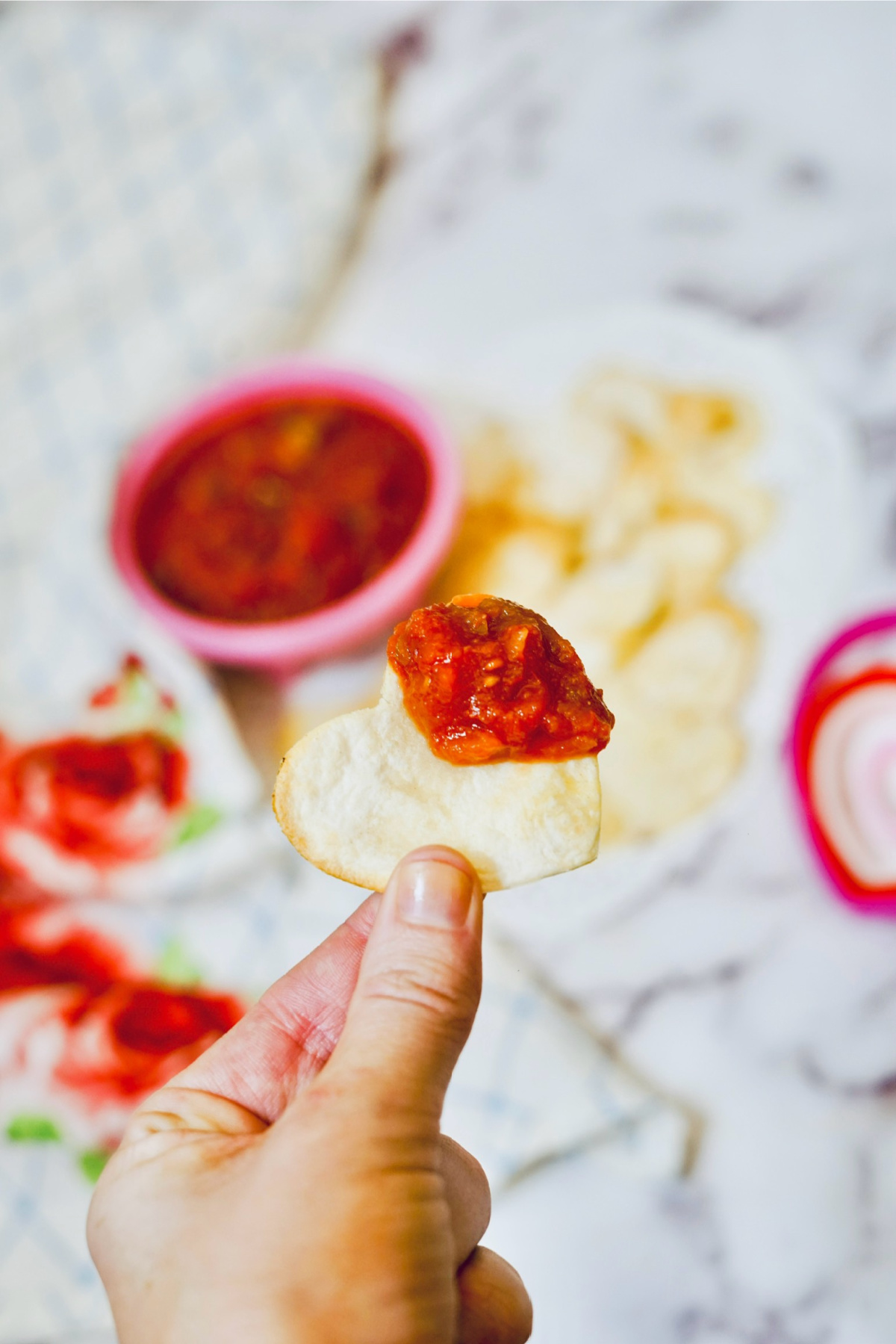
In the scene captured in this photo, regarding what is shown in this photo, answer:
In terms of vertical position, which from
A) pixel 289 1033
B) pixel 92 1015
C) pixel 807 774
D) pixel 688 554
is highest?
pixel 688 554

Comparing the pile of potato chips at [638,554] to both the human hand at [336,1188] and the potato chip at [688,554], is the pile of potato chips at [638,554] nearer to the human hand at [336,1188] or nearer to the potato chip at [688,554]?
the potato chip at [688,554]

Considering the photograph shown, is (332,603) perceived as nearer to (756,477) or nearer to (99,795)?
(99,795)

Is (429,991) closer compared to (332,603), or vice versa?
(429,991)

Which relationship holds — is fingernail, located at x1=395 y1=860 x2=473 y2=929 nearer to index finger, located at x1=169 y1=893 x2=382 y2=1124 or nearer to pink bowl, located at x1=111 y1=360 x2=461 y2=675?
index finger, located at x1=169 y1=893 x2=382 y2=1124

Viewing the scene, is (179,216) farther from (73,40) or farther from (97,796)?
(97,796)

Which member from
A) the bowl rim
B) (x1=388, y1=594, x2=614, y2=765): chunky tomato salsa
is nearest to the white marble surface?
the bowl rim

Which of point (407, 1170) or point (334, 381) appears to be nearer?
point (407, 1170)

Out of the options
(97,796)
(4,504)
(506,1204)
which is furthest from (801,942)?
(4,504)

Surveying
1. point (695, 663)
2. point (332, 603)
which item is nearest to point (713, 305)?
point (695, 663)
